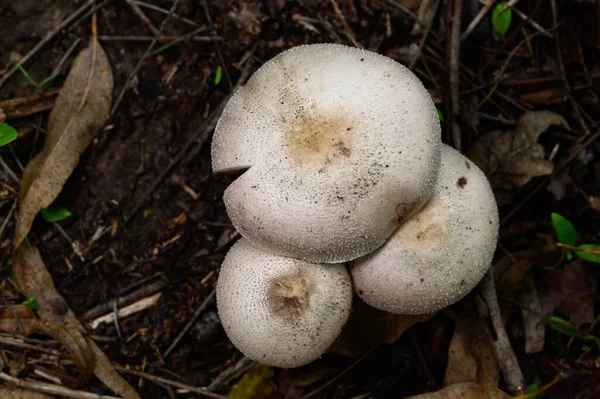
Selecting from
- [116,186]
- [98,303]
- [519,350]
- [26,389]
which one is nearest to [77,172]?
[116,186]

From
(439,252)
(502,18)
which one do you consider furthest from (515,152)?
(439,252)

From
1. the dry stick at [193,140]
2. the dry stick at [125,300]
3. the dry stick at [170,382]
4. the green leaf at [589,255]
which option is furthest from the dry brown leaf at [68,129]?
the green leaf at [589,255]

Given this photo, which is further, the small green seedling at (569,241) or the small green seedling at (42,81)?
the small green seedling at (42,81)

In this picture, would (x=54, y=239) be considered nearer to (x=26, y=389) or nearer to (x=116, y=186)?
(x=116, y=186)

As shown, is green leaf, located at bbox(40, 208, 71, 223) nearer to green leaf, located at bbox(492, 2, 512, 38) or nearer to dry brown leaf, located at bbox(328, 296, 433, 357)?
dry brown leaf, located at bbox(328, 296, 433, 357)

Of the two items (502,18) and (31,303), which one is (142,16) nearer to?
(31,303)

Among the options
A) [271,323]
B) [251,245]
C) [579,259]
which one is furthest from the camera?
[579,259]

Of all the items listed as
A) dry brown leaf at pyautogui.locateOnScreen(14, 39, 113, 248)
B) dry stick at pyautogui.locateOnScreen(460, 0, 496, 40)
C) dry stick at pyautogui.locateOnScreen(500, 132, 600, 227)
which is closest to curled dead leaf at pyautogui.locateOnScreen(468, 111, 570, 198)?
dry stick at pyautogui.locateOnScreen(500, 132, 600, 227)

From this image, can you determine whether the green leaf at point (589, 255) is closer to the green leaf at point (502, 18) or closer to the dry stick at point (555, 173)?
the dry stick at point (555, 173)
